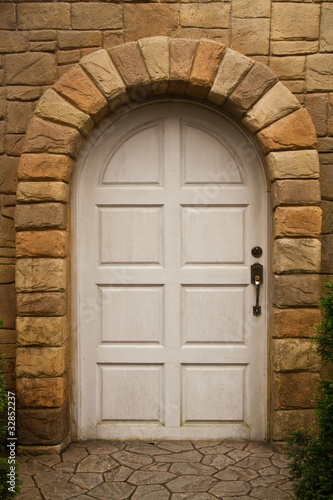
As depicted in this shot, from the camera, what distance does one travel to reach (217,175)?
11.9ft

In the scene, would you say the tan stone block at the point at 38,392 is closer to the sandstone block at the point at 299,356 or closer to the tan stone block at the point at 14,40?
the sandstone block at the point at 299,356

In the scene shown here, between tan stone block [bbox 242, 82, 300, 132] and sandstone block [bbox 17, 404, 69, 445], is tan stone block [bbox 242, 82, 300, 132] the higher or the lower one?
the higher one

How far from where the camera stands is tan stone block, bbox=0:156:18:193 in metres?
3.44

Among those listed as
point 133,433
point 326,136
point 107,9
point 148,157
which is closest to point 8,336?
A: point 133,433

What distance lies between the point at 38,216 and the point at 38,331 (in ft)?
2.71

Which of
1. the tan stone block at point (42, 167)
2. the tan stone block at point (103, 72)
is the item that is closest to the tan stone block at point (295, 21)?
the tan stone block at point (103, 72)

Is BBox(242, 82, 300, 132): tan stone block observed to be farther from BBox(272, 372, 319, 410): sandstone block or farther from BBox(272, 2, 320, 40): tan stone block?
BBox(272, 372, 319, 410): sandstone block

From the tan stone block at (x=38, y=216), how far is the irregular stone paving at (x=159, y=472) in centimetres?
166

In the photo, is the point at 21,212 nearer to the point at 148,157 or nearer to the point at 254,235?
the point at 148,157

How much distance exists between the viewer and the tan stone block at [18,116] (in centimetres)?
343

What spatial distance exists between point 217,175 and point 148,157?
0.56 metres

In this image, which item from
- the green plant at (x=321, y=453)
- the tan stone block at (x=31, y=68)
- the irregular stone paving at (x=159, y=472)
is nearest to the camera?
the green plant at (x=321, y=453)

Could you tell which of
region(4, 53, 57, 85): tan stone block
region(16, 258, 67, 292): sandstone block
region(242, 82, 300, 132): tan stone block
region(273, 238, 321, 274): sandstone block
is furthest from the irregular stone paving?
region(4, 53, 57, 85): tan stone block

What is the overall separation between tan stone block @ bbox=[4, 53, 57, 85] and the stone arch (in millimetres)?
148
